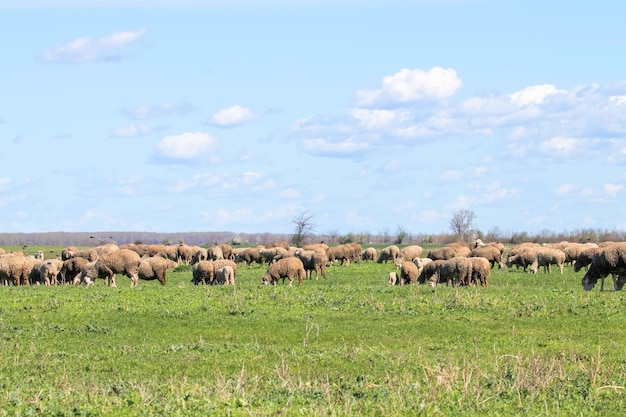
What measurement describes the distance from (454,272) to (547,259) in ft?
54.2

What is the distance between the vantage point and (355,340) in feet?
75.1

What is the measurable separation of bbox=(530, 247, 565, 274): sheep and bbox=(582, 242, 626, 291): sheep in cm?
1503

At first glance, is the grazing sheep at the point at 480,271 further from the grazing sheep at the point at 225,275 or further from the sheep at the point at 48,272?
the sheep at the point at 48,272

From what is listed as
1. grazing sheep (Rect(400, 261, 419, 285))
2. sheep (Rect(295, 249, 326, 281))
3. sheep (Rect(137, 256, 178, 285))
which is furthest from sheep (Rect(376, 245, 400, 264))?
sheep (Rect(137, 256, 178, 285))

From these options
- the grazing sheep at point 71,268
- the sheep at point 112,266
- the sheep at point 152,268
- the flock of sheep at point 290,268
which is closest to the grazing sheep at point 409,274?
the flock of sheep at point 290,268

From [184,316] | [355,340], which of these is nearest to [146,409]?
[355,340]

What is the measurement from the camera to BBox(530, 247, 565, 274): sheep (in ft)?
168

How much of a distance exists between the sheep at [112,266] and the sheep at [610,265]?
18.9 metres

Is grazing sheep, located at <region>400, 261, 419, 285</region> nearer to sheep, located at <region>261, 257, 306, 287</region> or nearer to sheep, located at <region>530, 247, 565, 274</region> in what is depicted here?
sheep, located at <region>261, 257, 306, 287</region>

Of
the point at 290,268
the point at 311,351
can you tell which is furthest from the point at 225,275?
the point at 311,351

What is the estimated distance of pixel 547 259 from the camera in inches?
2031

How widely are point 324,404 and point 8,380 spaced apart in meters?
7.02

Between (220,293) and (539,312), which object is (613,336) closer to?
(539,312)

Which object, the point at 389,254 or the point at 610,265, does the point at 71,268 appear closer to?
the point at 610,265
